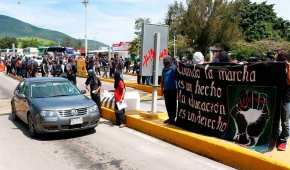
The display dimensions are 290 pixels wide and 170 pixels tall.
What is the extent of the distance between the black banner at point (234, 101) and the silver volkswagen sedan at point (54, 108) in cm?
225

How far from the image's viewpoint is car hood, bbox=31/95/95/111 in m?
10.1

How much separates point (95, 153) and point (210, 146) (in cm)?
231

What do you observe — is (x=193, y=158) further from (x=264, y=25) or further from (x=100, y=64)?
(x=264, y=25)

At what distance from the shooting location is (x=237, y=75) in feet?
26.9

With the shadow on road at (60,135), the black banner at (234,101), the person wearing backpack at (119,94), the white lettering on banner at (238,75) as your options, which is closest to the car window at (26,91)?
the shadow on road at (60,135)

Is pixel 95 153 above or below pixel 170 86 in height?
below

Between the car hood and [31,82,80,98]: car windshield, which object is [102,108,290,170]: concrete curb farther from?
[31,82,80,98]: car windshield

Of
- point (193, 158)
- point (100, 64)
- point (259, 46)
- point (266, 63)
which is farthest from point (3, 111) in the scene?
point (259, 46)

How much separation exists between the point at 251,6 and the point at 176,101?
74039mm

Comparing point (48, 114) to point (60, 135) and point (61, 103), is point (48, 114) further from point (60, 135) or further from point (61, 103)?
point (60, 135)

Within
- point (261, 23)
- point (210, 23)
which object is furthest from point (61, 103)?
point (261, 23)

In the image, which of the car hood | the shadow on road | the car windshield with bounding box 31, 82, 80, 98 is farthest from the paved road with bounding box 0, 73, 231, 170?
the car windshield with bounding box 31, 82, 80, 98

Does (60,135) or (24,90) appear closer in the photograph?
(60,135)

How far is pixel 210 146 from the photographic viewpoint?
26.2 ft
